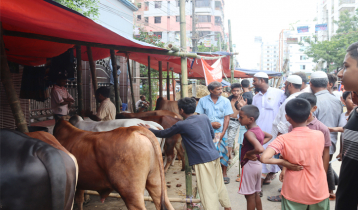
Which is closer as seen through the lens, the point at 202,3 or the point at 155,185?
the point at 155,185

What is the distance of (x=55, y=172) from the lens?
2.13m

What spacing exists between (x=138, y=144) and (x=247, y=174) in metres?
1.50

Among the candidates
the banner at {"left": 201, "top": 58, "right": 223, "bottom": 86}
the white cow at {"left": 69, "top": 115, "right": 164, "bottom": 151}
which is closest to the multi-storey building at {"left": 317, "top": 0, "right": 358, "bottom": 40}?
the banner at {"left": 201, "top": 58, "right": 223, "bottom": 86}

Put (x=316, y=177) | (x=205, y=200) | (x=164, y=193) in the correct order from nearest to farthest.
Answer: (x=316, y=177)
(x=164, y=193)
(x=205, y=200)

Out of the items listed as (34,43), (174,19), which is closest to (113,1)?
(34,43)

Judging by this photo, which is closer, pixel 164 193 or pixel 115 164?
pixel 115 164

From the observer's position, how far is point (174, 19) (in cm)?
4894

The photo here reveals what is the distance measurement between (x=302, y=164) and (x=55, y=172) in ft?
7.38

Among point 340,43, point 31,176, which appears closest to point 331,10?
point 340,43

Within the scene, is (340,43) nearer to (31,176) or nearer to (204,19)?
(204,19)

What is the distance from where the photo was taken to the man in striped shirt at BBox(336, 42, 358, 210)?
1.85 metres

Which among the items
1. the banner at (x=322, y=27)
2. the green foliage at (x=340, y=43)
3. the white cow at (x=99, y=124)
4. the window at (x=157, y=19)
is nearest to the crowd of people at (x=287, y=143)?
the white cow at (x=99, y=124)

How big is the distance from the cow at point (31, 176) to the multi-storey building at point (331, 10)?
39.7 metres

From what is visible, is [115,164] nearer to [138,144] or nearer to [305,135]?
[138,144]
